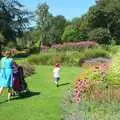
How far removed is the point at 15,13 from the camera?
221 feet

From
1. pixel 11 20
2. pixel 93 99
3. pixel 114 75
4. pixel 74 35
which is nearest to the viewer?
pixel 93 99

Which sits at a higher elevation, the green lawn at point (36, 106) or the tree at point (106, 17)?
the tree at point (106, 17)

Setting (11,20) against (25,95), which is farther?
(11,20)

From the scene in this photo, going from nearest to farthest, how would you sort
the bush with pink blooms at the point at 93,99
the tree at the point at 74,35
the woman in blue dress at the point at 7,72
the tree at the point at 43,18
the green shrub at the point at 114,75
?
1. the bush with pink blooms at the point at 93,99
2. the green shrub at the point at 114,75
3. the woman in blue dress at the point at 7,72
4. the tree at the point at 74,35
5. the tree at the point at 43,18

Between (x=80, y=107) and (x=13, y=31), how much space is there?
54.0 meters

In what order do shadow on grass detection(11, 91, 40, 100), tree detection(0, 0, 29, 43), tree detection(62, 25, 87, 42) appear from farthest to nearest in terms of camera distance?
tree detection(62, 25, 87, 42) < tree detection(0, 0, 29, 43) < shadow on grass detection(11, 91, 40, 100)

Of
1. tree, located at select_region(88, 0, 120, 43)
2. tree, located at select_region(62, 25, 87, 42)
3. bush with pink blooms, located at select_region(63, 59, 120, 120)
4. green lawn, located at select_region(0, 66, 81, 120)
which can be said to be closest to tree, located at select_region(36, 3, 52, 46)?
tree, located at select_region(62, 25, 87, 42)

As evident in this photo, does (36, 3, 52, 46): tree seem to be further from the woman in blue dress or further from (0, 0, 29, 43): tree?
the woman in blue dress

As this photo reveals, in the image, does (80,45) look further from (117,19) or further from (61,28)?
(61,28)

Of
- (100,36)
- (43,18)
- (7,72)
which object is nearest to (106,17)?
(100,36)

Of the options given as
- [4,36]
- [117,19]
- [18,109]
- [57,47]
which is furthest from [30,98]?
[117,19]

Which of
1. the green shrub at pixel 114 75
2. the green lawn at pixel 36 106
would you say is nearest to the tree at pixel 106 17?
the green lawn at pixel 36 106

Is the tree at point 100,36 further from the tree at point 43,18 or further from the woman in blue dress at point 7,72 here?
the woman in blue dress at point 7,72

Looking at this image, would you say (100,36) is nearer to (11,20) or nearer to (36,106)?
(11,20)
